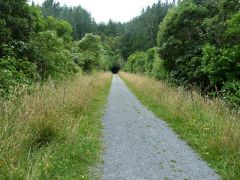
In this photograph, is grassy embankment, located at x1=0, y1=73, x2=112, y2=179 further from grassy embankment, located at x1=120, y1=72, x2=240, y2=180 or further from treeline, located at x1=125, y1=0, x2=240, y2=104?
treeline, located at x1=125, y1=0, x2=240, y2=104

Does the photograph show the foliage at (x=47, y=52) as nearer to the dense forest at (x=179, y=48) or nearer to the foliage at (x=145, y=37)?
the dense forest at (x=179, y=48)

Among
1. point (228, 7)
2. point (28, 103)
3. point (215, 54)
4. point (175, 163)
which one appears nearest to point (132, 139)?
point (175, 163)

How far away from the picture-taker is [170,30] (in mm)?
11070

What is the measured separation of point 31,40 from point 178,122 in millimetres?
7956

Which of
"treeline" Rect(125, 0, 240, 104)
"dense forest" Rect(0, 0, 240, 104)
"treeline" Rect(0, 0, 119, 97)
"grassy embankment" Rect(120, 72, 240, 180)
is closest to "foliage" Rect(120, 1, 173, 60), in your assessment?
"dense forest" Rect(0, 0, 240, 104)

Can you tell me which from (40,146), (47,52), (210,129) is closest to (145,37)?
(47,52)

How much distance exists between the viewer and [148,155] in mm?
3799

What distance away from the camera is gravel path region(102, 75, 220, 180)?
308 centimetres

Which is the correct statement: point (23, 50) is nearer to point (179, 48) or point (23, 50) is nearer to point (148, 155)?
point (148, 155)

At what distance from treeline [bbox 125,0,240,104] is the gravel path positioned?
13.3 feet

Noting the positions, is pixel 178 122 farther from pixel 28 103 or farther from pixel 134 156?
pixel 28 103

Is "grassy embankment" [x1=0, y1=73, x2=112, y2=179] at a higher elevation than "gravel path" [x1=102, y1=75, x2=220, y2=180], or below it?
higher

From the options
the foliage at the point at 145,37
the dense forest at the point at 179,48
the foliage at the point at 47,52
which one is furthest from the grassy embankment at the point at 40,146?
the foliage at the point at 145,37

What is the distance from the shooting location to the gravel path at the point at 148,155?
121 inches
